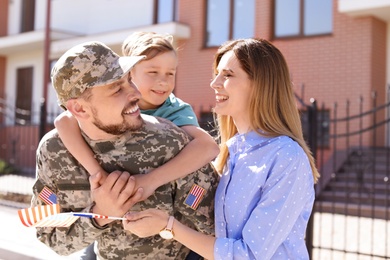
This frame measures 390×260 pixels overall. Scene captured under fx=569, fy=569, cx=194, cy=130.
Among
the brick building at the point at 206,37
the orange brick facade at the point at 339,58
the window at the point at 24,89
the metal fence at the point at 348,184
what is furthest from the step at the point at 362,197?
the window at the point at 24,89

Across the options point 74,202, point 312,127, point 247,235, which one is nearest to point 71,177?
point 74,202

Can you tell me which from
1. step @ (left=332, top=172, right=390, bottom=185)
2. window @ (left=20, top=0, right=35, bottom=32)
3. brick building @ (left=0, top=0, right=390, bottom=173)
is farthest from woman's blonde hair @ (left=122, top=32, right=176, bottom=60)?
window @ (left=20, top=0, right=35, bottom=32)

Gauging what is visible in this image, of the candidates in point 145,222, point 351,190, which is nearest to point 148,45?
point 145,222

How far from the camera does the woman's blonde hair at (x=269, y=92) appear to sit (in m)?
2.10

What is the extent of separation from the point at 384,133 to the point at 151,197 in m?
10.4

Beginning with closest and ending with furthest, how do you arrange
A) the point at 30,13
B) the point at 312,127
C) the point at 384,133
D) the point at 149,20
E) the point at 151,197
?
the point at 151,197
the point at 312,127
the point at 384,133
the point at 149,20
the point at 30,13

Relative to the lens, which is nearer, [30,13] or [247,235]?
[247,235]

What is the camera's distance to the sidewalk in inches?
209

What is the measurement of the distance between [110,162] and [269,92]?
644mm

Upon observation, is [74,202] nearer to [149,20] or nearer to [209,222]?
[209,222]

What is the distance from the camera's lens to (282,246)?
200 cm

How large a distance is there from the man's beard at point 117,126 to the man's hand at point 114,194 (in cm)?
15

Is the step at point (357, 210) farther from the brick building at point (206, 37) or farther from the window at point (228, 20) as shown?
the window at point (228, 20)

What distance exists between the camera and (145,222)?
6.41 feet
